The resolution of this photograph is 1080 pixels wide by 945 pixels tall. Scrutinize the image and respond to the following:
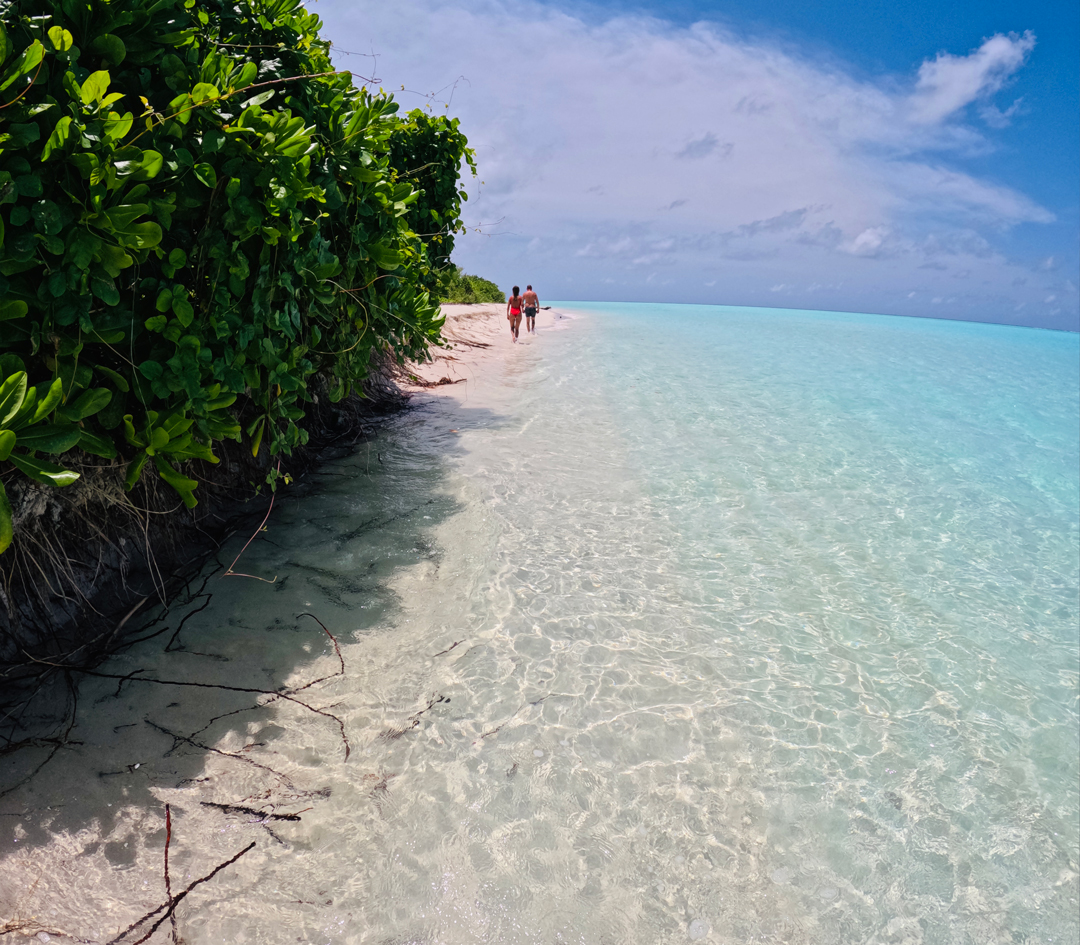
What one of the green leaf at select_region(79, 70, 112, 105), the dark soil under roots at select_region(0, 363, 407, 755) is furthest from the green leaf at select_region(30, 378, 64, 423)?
the green leaf at select_region(79, 70, 112, 105)

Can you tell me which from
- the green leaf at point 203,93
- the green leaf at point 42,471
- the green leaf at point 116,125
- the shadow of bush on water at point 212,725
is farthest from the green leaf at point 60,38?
the shadow of bush on water at point 212,725

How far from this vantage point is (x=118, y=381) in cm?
282

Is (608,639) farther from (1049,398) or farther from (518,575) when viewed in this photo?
(1049,398)

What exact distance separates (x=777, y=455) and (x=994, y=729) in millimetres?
5232

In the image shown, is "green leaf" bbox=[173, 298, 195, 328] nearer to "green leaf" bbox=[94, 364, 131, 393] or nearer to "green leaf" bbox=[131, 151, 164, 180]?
"green leaf" bbox=[94, 364, 131, 393]

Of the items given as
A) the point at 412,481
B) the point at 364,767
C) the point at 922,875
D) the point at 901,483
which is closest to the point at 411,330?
the point at 412,481

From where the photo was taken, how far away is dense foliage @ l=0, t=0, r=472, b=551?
2.37 meters

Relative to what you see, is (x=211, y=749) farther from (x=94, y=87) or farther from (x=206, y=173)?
(x=94, y=87)

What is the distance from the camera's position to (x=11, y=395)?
218 centimetres

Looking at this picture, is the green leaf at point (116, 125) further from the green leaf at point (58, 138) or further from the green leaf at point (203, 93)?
the green leaf at point (203, 93)

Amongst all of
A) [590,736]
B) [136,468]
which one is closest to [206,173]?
[136,468]

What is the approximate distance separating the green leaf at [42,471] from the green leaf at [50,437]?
55 mm

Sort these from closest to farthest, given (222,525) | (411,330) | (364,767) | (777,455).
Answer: (364,767), (222,525), (411,330), (777,455)

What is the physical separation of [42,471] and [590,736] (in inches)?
101
